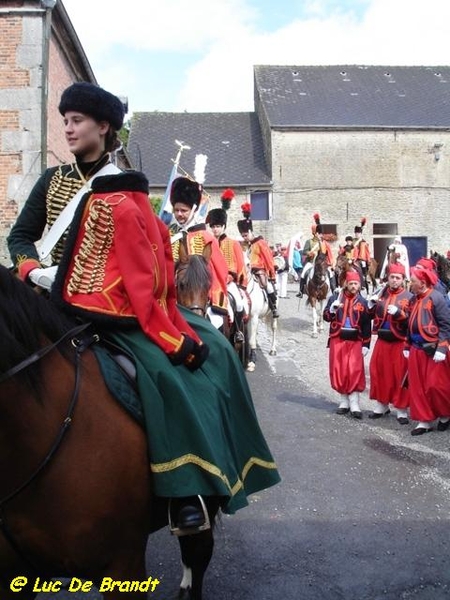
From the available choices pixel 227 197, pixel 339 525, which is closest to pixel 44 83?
pixel 227 197

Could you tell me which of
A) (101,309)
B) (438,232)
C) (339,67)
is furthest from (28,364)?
(339,67)

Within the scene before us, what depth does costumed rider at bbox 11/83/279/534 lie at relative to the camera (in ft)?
7.84

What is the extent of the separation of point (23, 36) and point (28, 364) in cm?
1050

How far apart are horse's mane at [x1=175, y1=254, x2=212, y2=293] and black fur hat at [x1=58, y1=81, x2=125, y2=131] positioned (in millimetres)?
2483

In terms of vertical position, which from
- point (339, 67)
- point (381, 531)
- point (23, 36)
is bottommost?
point (381, 531)

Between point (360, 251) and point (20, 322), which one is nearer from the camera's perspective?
point (20, 322)

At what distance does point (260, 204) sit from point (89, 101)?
31287 millimetres

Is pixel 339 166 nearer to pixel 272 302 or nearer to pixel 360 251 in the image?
pixel 360 251

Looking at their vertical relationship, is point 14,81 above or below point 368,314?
above

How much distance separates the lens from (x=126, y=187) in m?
2.55

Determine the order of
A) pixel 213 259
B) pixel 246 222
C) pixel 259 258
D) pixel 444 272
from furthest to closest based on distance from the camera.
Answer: pixel 259 258 → pixel 246 222 → pixel 444 272 → pixel 213 259

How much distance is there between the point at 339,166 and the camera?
33594 mm

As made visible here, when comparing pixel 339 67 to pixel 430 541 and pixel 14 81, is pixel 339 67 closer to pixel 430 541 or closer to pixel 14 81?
pixel 14 81

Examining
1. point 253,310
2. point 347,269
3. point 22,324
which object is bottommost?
point 253,310
